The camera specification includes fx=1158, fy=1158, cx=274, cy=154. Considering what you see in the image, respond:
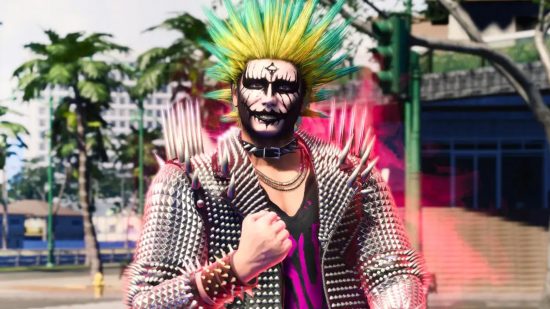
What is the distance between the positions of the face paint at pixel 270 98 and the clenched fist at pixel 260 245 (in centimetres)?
42

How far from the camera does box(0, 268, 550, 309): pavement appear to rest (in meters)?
28.1

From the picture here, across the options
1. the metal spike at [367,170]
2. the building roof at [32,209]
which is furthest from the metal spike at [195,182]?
the building roof at [32,209]

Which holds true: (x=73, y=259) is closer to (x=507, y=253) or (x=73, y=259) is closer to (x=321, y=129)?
(x=507, y=253)

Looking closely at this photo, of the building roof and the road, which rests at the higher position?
the road

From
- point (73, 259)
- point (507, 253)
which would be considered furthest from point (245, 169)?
point (73, 259)

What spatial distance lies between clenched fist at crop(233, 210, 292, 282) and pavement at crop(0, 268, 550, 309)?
23.8 m

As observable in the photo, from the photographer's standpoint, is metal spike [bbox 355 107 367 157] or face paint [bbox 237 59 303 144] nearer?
face paint [bbox 237 59 303 144]

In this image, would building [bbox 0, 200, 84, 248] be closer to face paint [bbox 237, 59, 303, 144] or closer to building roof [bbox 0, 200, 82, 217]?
building roof [bbox 0, 200, 82, 217]

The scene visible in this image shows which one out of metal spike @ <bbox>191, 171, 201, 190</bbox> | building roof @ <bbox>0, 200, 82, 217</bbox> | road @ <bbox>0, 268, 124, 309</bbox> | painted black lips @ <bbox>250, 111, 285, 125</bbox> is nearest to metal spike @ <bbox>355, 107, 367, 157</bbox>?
painted black lips @ <bbox>250, 111, 285, 125</bbox>

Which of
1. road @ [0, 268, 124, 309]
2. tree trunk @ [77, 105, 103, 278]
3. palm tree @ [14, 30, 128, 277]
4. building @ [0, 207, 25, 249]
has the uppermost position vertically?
palm tree @ [14, 30, 128, 277]

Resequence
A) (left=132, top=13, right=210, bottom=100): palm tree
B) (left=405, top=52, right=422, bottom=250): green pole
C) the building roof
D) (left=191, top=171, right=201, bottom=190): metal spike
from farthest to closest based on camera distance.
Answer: the building roof, (left=132, top=13, right=210, bottom=100): palm tree, (left=405, top=52, right=422, bottom=250): green pole, (left=191, top=171, right=201, bottom=190): metal spike

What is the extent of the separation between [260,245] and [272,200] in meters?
0.40

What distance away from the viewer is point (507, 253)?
34.6 meters

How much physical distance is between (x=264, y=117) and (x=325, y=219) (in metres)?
0.36
